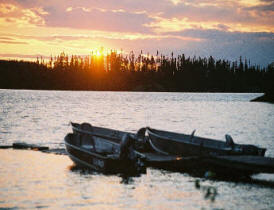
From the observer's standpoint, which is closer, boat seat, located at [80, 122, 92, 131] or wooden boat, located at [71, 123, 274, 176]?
wooden boat, located at [71, 123, 274, 176]

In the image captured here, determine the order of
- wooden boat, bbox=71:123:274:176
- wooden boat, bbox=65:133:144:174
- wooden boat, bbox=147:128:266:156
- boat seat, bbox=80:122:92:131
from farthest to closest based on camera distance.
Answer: boat seat, bbox=80:122:92:131
wooden boat, bbox=147:128:266:156
wooden boat, bbox=65:133:144:174
wooden boat, bbox=71:123:274:176

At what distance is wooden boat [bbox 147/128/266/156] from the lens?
2070 cm

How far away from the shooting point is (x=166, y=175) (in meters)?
19.8

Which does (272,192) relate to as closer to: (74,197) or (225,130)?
(74,197)

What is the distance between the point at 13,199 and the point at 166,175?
23.7ft

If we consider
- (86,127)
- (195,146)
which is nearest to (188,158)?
(195,146)

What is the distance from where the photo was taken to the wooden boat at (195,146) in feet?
67.9

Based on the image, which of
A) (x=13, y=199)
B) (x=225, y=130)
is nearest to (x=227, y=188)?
(x=13, y=199)

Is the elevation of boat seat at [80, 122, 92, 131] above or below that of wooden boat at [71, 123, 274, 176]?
above

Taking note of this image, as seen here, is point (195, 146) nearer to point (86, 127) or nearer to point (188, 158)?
point (188, 158)

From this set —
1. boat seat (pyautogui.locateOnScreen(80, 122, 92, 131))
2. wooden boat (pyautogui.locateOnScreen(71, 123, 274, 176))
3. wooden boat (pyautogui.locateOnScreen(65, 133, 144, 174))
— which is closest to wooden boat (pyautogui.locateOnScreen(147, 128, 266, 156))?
wooden boat (pyautogui.locateOnScreen(71, 123, 274, 176))

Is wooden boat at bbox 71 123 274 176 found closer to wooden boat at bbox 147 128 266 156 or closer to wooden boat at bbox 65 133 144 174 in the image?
wooden boat at bbox 147 128 266 156

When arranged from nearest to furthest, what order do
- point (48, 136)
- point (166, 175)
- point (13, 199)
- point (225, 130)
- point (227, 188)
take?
1. point (13, 199)
2. point (227, 188)
3. point (166, 175)
4. point (48, 136)
5. point (225, 130)

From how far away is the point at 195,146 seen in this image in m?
21.9
